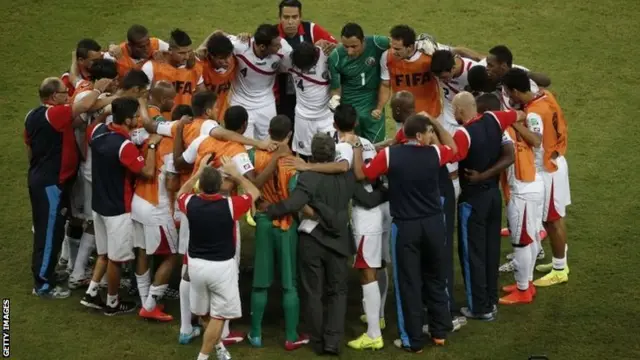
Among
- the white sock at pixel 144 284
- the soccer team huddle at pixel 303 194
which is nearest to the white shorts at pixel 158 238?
the soccer team huddle at pixel 303 194

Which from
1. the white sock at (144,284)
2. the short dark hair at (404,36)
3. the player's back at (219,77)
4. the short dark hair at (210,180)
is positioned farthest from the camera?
the player's back at (219,77)

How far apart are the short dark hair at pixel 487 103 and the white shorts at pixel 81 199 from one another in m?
3.71

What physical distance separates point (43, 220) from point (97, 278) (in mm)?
757

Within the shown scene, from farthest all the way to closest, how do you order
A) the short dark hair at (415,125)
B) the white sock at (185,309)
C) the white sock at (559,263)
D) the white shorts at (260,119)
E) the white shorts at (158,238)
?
the white shorts at (260,119), the white sock at (559,263), the white shorts at (158,238), the white sock at (185,309), the short dark hair at (415,125)

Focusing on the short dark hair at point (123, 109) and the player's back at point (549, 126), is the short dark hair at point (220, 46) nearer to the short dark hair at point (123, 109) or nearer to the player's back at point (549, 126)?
the short dark hair at point (123, 109)

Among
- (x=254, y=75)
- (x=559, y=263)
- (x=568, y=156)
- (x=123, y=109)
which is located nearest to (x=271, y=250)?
(x=123, y=109)

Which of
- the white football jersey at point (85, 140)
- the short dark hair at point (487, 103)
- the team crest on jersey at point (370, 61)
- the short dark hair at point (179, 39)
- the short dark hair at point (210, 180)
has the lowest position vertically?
the white football jersey at point (85, 140)

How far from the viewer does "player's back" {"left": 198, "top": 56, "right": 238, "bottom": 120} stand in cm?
1135

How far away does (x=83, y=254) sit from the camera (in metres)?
10.5

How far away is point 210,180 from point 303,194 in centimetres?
86

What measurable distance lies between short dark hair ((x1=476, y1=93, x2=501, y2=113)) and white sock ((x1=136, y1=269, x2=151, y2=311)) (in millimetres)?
3283

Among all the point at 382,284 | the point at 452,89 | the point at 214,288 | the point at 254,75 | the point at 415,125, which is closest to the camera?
the point at 214,288

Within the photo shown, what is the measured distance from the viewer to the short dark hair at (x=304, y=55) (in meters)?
10.9

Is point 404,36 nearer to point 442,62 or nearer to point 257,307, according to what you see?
point 442,62
